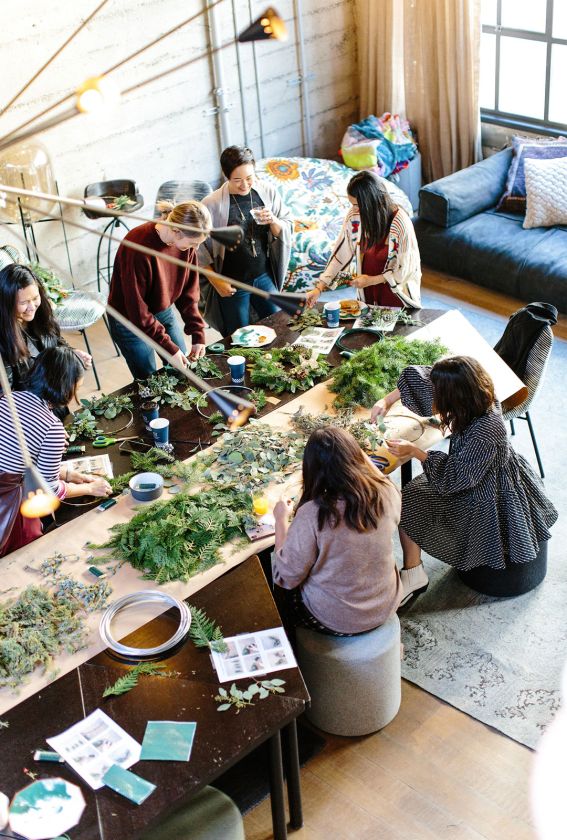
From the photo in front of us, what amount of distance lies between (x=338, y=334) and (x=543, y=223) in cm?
256

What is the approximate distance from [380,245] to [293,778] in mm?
2670

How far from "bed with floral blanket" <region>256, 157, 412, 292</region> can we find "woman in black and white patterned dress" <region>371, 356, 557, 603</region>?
2680 millimetres

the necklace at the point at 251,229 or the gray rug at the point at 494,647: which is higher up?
the necklace at the point at 251,229

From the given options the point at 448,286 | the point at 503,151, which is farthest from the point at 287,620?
the point at 503,151

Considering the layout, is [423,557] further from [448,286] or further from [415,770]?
[448,286]

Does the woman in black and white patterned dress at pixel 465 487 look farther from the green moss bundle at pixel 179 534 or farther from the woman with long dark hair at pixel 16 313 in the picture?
the woman with long dark hair at pixel 16 313

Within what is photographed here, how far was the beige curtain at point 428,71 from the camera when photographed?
272 inches

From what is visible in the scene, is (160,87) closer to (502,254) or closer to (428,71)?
(428,71)

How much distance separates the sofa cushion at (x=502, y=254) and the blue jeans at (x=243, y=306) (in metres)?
1.95

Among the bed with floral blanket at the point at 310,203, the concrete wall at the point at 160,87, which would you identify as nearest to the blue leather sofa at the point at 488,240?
the bed with floral blanket at the point at 310,203

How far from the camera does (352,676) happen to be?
133 inches

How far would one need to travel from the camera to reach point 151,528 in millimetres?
3439

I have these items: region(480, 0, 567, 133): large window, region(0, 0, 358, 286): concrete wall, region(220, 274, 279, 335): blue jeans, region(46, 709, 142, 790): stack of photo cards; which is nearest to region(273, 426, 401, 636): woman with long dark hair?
region(46, 709, 142, 790): stack of photo cards

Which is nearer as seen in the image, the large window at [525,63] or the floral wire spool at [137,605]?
the floral wire spool at [137,605]
